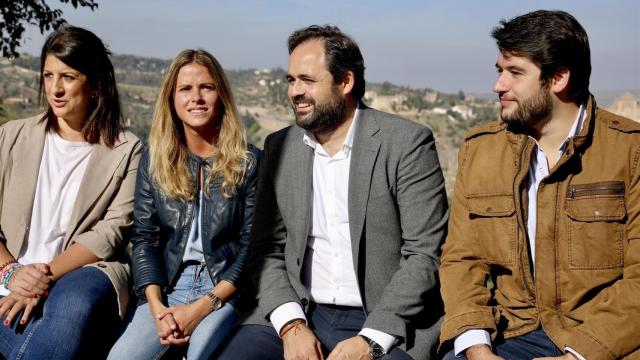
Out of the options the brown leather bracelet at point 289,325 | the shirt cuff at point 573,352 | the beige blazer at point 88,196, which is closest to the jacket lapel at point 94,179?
the beige blazer at point 88,196

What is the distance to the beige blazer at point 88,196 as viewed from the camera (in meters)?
3.68

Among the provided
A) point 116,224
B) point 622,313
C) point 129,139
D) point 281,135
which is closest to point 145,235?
point 116,224

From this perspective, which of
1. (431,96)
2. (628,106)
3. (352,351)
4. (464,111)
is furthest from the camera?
(431,96)

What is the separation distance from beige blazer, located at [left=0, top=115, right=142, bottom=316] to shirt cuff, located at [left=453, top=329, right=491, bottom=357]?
1.64 m

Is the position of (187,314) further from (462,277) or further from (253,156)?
(462,277)

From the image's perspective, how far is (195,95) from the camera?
360 centimetres

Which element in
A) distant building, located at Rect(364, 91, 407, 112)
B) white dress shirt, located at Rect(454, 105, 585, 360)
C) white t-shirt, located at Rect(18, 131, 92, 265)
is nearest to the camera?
white dress shirt, located at Rect(454, 105, 585, 360)

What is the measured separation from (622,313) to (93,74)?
2779 millimetres

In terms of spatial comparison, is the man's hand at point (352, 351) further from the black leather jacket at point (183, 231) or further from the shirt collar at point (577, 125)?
the shirt collar at point (577, 125)

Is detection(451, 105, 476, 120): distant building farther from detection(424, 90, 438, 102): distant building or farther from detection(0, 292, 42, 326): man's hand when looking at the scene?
detection(0, 292, 42, 326): man's hand

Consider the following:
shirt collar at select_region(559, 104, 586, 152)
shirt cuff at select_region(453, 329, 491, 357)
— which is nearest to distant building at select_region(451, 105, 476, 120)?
shirt collar at select_region(559, 104, 586, 152)

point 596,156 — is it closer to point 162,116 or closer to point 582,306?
point 582,306

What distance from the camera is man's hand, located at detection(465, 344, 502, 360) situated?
285 centimetres

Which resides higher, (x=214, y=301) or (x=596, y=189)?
(x=596, y=189)
